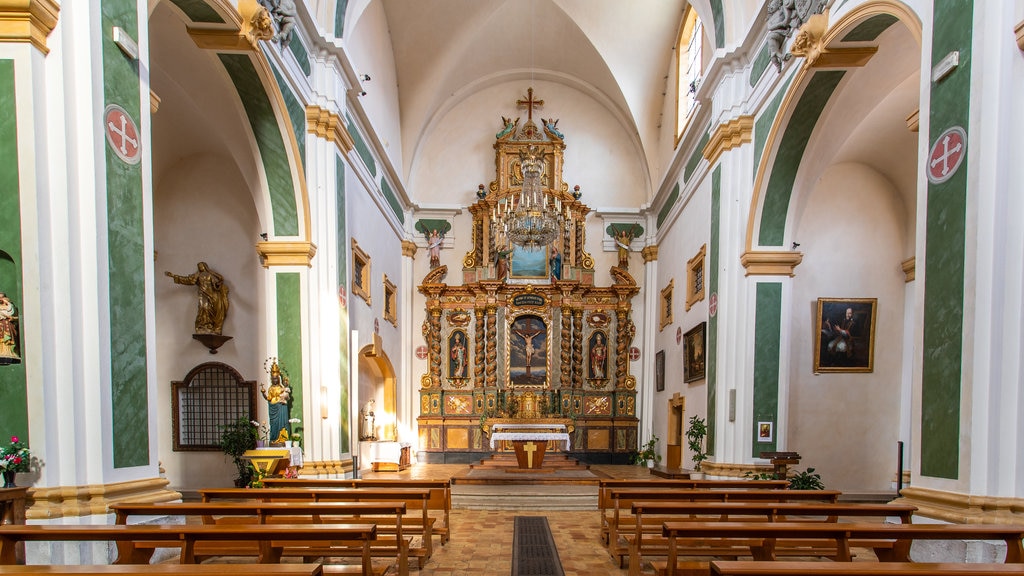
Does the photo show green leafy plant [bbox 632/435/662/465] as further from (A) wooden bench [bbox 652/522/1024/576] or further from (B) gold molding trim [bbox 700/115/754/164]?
(A) wooden bench [bbox 652/522/1024/576]

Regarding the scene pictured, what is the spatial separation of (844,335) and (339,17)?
981cm

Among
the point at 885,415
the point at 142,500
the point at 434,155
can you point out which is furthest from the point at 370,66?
the point at 885,415

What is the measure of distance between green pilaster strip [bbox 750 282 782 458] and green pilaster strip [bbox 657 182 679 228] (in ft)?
18.0

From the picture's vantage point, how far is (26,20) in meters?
4.25

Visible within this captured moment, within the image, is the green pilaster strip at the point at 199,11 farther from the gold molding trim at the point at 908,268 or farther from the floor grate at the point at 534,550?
the gold molding trim at the point at 908,268

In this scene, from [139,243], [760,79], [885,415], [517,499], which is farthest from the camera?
[885,415]

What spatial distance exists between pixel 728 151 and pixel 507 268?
8359 mm

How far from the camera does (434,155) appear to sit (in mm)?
18219

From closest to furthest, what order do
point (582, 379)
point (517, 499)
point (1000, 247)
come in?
point (1000, 247)
point (517, 499)
point (582, 379)

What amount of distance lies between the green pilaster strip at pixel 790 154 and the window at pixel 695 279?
207cm

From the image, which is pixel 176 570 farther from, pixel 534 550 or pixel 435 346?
pixel 435 346

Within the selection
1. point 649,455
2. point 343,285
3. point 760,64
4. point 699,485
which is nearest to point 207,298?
point 343,285

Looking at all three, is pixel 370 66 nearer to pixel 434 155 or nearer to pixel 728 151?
pixel 434 155

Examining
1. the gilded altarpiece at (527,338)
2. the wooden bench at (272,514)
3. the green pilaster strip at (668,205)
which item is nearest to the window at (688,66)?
the green pilaster strip at (668,205)
